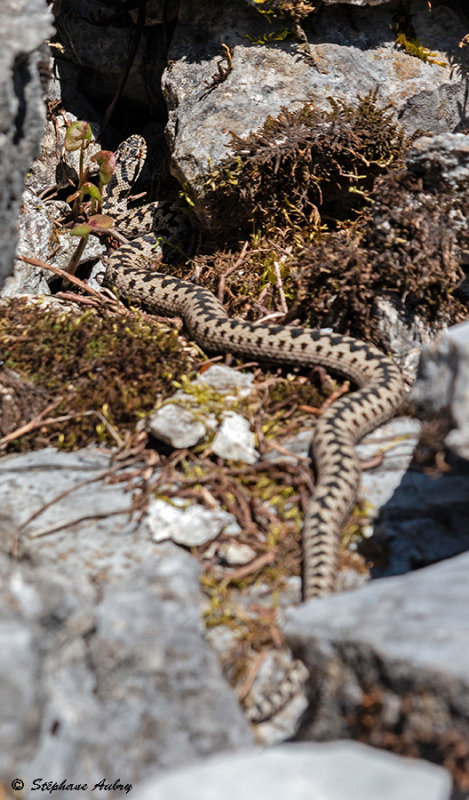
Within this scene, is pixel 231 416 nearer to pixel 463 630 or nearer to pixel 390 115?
pixel 463 630

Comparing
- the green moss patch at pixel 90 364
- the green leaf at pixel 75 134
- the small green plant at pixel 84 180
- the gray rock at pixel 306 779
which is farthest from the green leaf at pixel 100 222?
the gray rock at pixel 306 779

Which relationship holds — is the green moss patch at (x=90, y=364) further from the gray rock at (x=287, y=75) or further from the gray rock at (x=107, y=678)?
the gray rock at (x=287, y=75)

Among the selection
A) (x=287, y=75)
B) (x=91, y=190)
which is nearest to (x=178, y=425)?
(x=91, y=190)

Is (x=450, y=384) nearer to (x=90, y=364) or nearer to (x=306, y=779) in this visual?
(x=306, y=779)

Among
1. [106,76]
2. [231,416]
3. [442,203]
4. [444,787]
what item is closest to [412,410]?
[231,416]

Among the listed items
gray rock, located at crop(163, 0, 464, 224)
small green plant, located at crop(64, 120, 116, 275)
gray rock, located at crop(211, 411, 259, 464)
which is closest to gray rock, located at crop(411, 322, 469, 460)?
gray rock, located at crop(211, 411, 259, 464)

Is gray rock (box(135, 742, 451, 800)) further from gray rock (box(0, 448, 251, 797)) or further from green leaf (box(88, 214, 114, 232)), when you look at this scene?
green leaf (box(88, 214, 114, 232))
